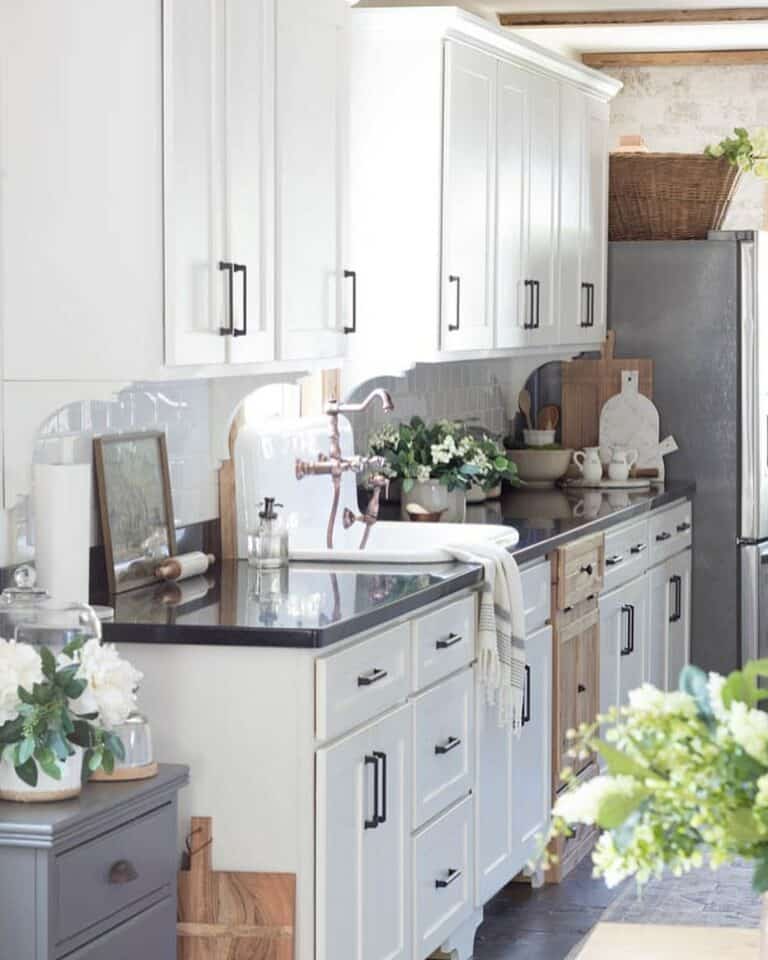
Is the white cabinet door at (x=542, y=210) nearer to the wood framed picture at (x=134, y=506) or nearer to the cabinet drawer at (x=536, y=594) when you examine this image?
the cabinet drawer at (x=536, y=594)

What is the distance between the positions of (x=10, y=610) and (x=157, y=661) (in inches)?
14.8

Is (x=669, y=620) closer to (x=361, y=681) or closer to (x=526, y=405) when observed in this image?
(x=526, y=405)

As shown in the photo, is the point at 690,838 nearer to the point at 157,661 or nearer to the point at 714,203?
the point at 157,661

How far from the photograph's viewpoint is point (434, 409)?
5805 millimetres

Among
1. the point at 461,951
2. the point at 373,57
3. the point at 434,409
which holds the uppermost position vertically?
the point at 373,57

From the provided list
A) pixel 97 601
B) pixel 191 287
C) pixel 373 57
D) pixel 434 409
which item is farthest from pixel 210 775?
pixel 434 409

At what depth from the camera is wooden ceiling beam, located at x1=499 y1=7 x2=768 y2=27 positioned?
21.0 feet

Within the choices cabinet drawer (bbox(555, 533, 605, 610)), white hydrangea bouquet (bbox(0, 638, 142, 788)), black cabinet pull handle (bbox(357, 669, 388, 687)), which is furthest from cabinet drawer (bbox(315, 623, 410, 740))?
cabinet drawer (bbox(555, 533, 605, 610))

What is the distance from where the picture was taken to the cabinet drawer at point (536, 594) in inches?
178

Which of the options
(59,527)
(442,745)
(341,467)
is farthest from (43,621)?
(341,467)

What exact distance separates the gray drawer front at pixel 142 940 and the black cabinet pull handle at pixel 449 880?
3.45 feet

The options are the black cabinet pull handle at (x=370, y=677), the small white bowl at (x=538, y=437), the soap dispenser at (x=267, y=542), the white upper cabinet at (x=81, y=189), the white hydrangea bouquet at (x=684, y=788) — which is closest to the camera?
the white hydrangea bouquet at (x=684, y=788)

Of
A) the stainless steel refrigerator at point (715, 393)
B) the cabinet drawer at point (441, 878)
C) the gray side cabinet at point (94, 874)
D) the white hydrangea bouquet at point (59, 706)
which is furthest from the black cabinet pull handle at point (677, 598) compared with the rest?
the white hydrangea bouquet at point (59, 706)

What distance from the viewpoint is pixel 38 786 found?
2.70 metres
